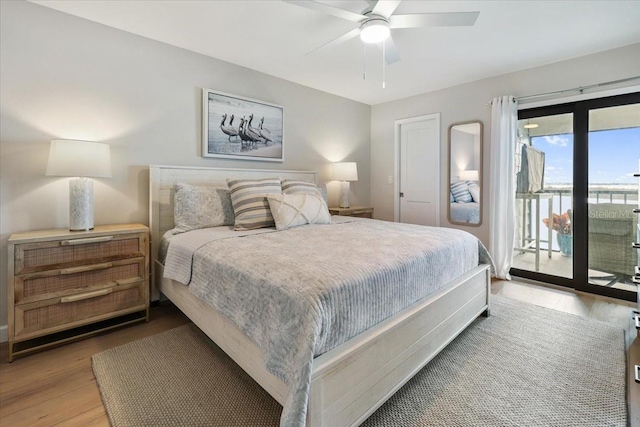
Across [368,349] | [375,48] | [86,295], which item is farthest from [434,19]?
[86,295]

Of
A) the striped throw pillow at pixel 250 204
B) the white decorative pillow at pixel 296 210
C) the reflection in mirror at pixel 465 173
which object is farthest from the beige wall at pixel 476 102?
the striped throw pillow at pixel 250 204

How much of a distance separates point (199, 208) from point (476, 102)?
11.6 feet

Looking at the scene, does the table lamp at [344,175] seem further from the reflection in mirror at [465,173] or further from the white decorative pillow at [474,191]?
the white decorative pillow at [474,191]

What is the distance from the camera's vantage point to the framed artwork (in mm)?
3043

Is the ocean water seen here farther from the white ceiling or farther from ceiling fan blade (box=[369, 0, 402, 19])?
ceiling fan blade (box=[369, 0, 402, 19])

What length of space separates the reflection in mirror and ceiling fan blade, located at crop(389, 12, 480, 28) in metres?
2.08

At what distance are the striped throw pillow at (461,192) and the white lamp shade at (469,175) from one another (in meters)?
0.07

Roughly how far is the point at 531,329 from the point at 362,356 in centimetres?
178

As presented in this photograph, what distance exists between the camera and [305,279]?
1.24 metres

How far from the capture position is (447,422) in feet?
4.55

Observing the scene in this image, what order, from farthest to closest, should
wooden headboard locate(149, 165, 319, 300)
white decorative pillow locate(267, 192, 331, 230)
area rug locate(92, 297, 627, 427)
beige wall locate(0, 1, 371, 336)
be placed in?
1. wooden headboard locate(149, 165, 319, 300)
2. white decorative pillow locate(267, 192, 331, 230)
3. beige wall locate(0, 1, 371, 336)
4. area rug locate(92, 297, 627, 427)

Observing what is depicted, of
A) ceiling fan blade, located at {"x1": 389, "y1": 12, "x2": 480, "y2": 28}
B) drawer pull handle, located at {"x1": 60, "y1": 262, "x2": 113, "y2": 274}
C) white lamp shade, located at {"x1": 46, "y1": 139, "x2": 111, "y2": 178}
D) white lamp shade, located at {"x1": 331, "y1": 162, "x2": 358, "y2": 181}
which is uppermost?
ceiling fan blade, located at {"x1": 389, "y1": 12, "x2": 480, "y2": 28}

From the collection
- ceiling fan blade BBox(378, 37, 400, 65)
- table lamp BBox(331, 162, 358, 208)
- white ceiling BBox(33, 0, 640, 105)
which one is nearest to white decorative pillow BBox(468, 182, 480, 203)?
white ceiling BBox(33, 0, 640, 105)

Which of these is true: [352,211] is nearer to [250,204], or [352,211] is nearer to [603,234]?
[250,204]
